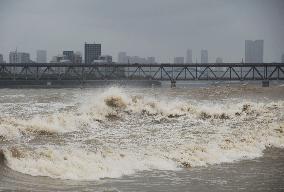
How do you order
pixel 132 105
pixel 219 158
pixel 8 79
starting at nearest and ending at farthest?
pixel 219 158, pixel 132 105, pixel 8 79

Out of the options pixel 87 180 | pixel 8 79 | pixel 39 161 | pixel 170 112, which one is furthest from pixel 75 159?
pixel 8 79

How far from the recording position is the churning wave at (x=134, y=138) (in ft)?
46.3

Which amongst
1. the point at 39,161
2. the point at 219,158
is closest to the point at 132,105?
the point at 219,158

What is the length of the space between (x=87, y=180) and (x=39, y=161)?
2051 mm

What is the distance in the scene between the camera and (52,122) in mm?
25219

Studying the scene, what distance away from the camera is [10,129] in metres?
21.8

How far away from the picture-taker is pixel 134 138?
2095cm

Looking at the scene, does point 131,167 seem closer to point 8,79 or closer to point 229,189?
point 229,189

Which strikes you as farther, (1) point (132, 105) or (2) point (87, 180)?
(1) point (132, 105)

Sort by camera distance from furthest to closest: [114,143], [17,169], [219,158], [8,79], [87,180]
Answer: [8,79]
[114,143]
[219,158]
[17,169]
[87,180]

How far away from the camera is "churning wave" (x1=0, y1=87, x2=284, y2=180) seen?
46.3ft

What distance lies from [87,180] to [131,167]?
2092 millimetres

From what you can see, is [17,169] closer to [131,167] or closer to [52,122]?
[131,167]

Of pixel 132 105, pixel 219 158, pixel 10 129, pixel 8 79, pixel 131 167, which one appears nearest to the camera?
pixel 131 167
